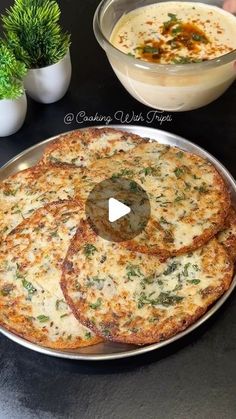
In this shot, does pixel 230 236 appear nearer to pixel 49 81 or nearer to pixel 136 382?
pixel 136 382

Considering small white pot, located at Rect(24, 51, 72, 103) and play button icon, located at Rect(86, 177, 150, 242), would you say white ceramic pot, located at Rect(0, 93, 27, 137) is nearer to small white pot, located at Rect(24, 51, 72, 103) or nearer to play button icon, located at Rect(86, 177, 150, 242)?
small white pot, located at Rect(24, 51, 72, 103)

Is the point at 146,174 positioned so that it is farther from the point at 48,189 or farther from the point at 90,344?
the point at 90,344

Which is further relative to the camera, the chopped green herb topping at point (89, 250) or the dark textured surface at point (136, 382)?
the chopped green herb topping at point (89, 250)

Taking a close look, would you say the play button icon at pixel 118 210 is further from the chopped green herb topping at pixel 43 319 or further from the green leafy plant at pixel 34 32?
the green leafy plant at pixel 34 32

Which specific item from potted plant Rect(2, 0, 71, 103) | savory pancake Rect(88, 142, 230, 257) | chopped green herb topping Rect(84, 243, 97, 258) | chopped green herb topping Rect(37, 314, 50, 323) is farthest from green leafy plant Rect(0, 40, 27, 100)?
chopped green herb topping Rect(37, 314, 50, 323)

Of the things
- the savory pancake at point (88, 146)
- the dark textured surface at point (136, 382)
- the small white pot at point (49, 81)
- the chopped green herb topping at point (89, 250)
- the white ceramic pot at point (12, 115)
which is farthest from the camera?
the small white pot at point (49, 81)

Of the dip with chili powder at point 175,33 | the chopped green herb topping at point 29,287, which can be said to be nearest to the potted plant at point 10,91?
the dip with chili powder at point 175,33

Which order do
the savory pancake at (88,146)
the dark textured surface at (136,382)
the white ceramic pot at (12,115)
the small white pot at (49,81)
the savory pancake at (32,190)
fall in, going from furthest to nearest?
the small white pot at (49,81) < the white ceramic pot at (12,115) < the savory pancake at (88,146) < the savory pancake at (32,190) < the dark textured surface at (136,382)
